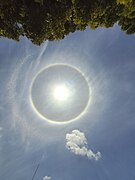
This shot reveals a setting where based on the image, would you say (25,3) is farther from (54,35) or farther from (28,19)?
(54,35)

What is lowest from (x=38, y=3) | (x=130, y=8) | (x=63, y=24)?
(x=130, y=8)

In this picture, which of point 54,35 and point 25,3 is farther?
point 54,35

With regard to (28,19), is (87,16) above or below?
below

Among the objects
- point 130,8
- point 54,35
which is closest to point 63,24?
point 54,35

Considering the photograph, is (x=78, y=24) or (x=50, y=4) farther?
(x=78, y=24)

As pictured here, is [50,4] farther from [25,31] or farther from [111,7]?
[111,7]

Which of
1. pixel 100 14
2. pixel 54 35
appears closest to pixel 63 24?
pixel 54 35
